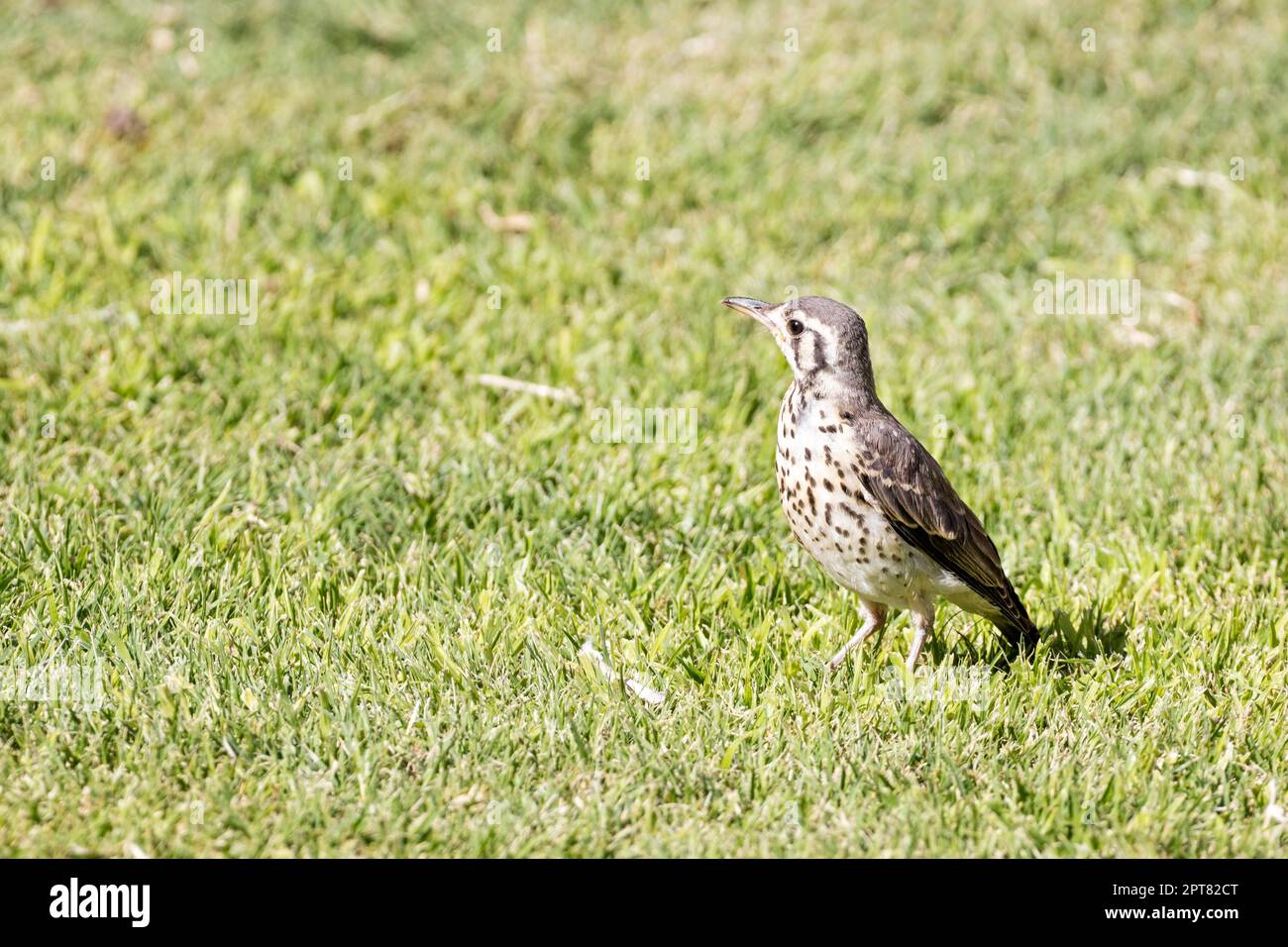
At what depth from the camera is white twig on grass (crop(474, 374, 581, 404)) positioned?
7.30 m

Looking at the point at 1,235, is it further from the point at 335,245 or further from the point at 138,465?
the point at 138,465

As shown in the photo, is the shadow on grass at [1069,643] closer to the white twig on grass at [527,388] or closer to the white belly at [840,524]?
the white belly at [840,524]

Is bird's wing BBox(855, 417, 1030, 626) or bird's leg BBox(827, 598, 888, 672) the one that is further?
bird's leg BBox(827, 598, 888, 672)

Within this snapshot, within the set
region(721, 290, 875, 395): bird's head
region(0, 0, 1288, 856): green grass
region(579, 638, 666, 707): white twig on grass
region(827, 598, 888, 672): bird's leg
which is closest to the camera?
region(0, 0, 1288, 856): green grass

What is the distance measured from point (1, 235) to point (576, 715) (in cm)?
485

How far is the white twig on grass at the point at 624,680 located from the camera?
5207 millimetres

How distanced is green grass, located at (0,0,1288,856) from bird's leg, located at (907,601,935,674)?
0.12 m

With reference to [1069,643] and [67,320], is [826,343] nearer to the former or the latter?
[1069,643]

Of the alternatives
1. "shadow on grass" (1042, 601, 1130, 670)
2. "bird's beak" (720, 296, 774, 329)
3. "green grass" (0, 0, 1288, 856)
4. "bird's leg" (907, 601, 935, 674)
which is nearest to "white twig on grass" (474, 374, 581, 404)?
"green grass" (0, 0, 1288, 856)

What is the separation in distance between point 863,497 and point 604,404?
2.26 m

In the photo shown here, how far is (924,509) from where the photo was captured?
532 centimetres

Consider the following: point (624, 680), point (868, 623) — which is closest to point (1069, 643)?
point (868, 623)

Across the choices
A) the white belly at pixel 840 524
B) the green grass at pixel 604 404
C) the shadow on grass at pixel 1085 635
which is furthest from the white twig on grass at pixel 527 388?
the shadow on grass at pixel 1085 635

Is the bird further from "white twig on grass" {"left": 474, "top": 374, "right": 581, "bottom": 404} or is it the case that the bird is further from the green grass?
"white twig on grass" {"left": 474, "top": 374, "right": 581, "bottom": 404}
